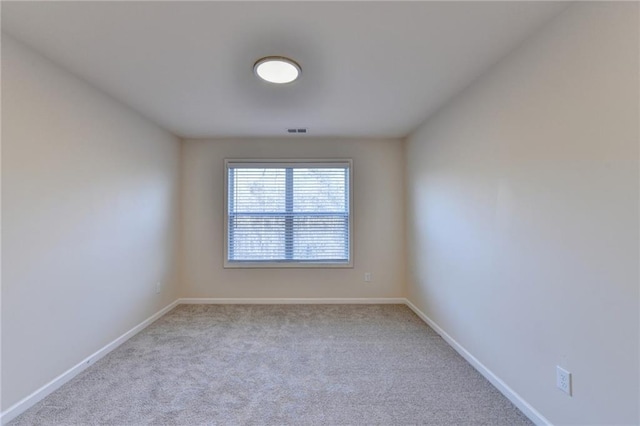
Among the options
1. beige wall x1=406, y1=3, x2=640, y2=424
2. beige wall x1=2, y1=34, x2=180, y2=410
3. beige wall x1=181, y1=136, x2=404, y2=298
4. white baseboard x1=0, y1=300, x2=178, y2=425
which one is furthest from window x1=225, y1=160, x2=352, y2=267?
beige wall x1=406, y1=3, x2=640, y2=424

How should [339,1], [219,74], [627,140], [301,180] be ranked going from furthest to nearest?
[301,180] < [219,74] < [339,1] < [627,140]

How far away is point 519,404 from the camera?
179cm

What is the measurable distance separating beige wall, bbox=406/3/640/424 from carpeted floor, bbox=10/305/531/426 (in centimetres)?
37

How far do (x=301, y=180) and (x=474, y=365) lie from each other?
9.56 ft

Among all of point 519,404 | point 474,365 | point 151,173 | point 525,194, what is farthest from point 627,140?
point 151,173

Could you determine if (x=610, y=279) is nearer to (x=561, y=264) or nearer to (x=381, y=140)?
(x=561, y=264)

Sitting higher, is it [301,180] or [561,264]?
[301,180]

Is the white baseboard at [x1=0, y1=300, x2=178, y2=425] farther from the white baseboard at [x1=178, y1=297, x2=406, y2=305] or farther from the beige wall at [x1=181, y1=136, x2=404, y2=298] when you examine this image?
the beige wall at [x1=181, y1=136, x2=404, y2=298]

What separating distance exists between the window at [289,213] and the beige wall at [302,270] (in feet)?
0.44

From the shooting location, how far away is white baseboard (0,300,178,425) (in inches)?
67.1

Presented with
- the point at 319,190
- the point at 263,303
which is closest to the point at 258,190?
the point at 319,190

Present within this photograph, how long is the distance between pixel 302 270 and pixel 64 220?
2666mm

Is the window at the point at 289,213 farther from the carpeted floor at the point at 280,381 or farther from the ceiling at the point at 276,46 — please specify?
the ceiling at the point at 276,46

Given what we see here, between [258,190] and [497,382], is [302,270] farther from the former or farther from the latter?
[497,382]
